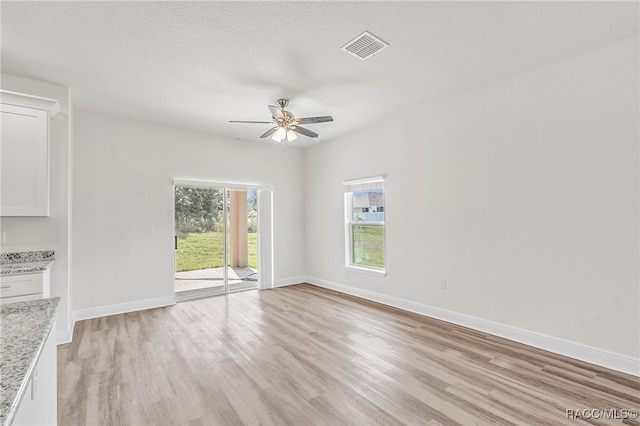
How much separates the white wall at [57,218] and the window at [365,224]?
3991 mm

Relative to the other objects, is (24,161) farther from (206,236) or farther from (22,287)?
(206,236)

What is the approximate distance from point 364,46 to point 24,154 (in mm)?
3571

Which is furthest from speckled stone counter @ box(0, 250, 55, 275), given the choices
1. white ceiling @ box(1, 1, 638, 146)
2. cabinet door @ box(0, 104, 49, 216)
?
white ceiling @ box(1, 1, 638, 146)

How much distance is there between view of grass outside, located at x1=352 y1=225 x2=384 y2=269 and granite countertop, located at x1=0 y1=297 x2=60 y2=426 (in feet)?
13.9

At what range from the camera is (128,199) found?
461cm

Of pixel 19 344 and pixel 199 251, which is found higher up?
pixel 19 344

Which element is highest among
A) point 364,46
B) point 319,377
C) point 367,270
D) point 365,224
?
point 364,46

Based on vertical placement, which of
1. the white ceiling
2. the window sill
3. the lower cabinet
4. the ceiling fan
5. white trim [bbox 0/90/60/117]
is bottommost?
the window sill

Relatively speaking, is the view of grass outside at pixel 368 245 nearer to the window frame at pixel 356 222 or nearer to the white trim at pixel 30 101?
the window frame at pixel 356 222

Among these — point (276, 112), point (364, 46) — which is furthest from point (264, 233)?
point (364, 46)

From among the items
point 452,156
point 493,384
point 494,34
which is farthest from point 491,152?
point 493,384

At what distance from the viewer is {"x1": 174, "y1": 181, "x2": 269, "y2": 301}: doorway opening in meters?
5.28

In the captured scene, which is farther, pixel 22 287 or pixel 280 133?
pixel 280 133

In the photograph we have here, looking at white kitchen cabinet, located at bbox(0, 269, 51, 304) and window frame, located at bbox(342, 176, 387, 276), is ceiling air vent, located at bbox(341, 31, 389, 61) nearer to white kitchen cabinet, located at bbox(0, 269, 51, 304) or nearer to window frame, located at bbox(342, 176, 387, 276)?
window frame, located at bbox(342, 176, 387, 276)
